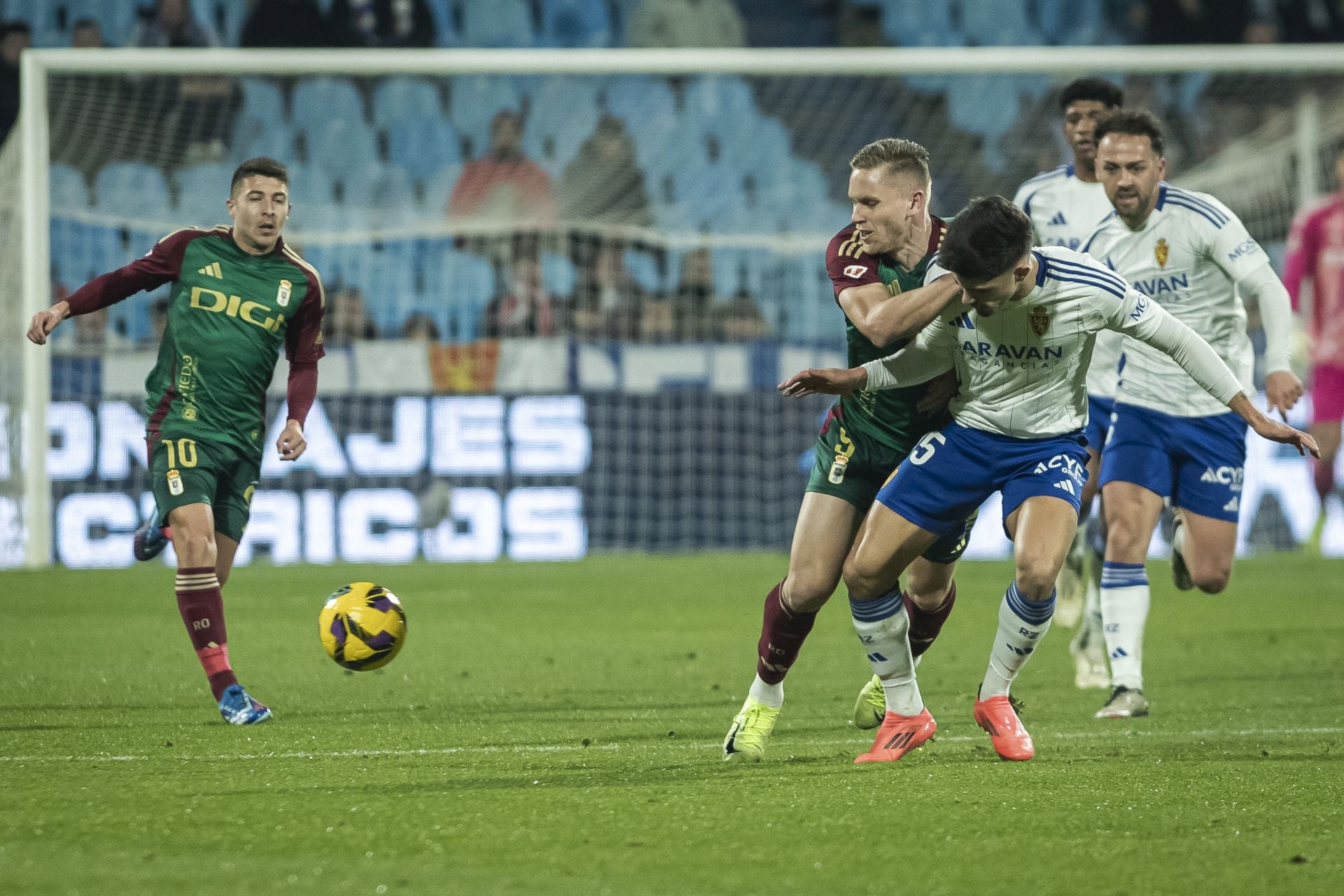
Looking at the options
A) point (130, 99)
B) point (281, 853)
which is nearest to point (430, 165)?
point (130, 99)

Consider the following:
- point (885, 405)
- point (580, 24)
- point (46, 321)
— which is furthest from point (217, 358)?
point (580, 24)

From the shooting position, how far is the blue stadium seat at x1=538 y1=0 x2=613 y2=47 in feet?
58.6

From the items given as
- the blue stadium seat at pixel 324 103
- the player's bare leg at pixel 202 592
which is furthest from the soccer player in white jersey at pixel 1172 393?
the blue stadium seat at pixel 324 103

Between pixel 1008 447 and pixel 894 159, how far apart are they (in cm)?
92

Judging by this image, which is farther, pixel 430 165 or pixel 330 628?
pixel 430 165

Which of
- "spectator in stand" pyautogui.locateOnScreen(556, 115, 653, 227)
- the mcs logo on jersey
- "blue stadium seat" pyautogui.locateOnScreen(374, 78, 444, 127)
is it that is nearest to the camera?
the mcs logo on jersey

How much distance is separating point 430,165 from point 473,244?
148 cm

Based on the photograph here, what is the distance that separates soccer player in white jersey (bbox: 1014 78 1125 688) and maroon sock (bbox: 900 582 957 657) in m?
1.19

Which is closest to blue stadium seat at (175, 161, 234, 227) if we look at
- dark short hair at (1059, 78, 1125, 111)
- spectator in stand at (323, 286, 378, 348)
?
spectator in stand at (323, 286, 378, 348)

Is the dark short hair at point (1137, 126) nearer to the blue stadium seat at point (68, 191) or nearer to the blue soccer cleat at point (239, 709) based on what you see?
the blue soccer cleat at point (239, 709)

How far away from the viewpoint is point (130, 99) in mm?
14242

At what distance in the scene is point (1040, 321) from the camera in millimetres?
5059

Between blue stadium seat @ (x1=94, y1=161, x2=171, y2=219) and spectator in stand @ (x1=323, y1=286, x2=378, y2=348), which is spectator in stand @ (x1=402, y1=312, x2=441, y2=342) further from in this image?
blue stadium seat @ (x1=94, y1=161, x2=171, y2=219)

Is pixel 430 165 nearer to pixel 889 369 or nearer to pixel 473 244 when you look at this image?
pixel 473 244
